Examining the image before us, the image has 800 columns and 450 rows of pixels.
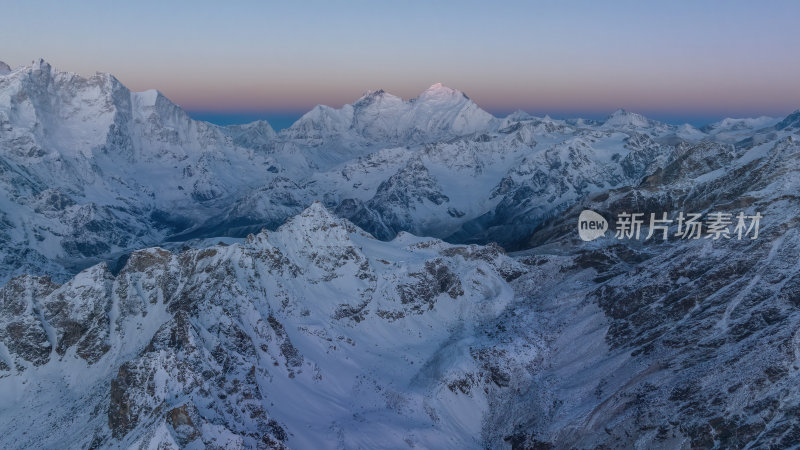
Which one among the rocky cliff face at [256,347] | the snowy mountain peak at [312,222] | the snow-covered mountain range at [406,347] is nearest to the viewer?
the snow-covered mountain range at [406,347]

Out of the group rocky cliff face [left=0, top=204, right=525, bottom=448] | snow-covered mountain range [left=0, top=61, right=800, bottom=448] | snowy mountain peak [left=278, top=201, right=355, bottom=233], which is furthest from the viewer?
snowy mountain peak [left=278, top=201, right=355, bottom=233]

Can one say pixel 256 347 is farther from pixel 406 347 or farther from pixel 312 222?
pixel 312 222

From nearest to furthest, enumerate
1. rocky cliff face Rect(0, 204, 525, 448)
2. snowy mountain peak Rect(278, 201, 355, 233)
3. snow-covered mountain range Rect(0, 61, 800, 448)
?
snow-covered mountain range Rect(0, 61, 800, 448), rocky cliff face Rect(0, 204, 525, 448), snowy mountain peak Rect(278, 201, 355, 233)

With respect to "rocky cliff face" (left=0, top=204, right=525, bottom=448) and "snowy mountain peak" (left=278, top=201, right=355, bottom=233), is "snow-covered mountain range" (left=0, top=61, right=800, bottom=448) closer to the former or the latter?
"rocky cliff face" (left=0, top=204, right=525, bottom=448)

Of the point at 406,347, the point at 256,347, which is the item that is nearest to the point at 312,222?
the point at 406,347

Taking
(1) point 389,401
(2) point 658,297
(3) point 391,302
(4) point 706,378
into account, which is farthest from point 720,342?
(3) point 391,302

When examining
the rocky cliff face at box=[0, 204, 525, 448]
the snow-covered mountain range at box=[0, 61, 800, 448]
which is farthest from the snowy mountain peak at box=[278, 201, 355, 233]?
the snow-covered mountain range at box=[0, 61, 800, 448]

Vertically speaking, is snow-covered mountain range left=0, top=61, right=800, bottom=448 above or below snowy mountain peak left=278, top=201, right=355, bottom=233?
below

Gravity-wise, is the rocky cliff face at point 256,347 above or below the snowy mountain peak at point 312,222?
below

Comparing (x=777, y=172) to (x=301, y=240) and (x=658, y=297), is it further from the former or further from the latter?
(x=301, y=240)

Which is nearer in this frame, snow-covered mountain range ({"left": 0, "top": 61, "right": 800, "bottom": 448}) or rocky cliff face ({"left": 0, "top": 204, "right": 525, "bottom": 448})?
snow-covered mountain range ({"left": 0, "top": 61, "right": 800, "bottom": 448})

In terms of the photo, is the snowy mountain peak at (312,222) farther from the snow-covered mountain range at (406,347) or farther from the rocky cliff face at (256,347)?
the snow-covered mountain range at (406,347)

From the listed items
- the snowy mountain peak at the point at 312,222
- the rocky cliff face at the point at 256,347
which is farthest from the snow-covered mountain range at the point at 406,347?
the snowy mountain peak at the point at 312,222
